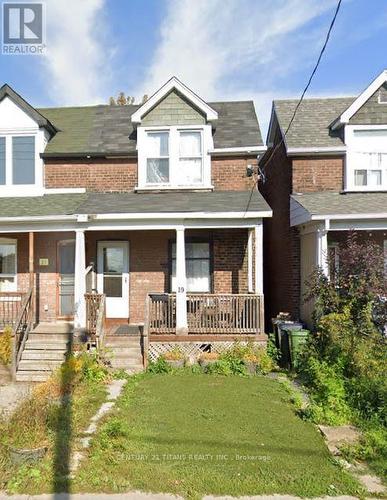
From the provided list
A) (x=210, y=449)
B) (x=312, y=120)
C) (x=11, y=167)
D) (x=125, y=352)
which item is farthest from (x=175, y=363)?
(x=312, y=120)

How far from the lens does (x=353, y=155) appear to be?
38.3 ft

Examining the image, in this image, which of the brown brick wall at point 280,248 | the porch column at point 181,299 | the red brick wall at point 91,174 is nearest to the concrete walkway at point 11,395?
the porch column at point 181,299

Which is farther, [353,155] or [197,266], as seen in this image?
[197,266]

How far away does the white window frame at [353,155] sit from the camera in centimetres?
1159

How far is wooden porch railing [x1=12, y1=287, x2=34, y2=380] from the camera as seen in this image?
8.87 metres

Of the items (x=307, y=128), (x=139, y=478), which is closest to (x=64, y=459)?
(x=139, y=478)

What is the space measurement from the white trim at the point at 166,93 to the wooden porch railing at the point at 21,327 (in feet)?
19.2

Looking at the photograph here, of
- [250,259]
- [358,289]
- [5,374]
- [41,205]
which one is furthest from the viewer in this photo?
[250,259]

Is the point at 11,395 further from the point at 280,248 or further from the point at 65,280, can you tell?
the point at 280,248

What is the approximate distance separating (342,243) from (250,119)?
4.95 metres

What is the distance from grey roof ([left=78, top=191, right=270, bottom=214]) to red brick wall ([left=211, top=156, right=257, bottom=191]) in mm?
321

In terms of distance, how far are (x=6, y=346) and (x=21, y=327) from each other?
0.52 metres

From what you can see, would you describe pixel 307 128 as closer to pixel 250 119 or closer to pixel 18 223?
pixel 250 119

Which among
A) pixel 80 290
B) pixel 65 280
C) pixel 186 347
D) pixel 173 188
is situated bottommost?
pixel 186 347
